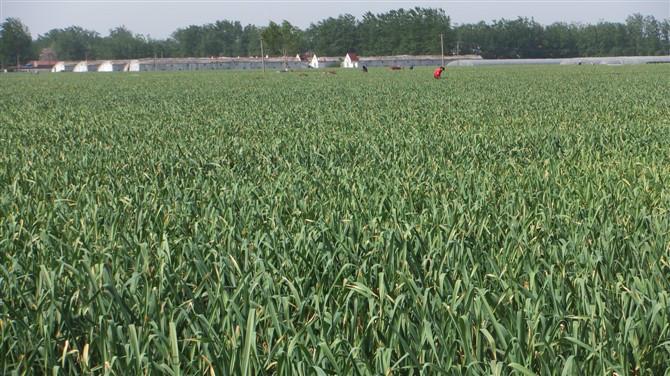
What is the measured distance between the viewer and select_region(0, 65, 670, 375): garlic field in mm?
2297

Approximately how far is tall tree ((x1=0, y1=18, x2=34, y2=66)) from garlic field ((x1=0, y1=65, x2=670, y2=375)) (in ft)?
589

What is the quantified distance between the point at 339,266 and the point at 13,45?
186862 millimetres

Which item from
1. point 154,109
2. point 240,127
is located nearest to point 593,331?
point 240,127

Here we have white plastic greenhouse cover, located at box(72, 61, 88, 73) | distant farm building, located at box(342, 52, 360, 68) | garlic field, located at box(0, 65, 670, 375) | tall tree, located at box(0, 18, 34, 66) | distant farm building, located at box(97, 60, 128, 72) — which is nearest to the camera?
garlic field, located at box(0, 65, 670, 375)

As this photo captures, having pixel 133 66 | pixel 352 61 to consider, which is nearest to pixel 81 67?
pixel 133 66

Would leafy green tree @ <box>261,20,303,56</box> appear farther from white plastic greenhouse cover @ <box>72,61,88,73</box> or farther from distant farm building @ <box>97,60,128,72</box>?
white plastic greenhouse cover @ <box>72,61,88,73</box>

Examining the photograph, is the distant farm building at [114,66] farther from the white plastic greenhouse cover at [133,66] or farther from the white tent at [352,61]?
the white tent at [352,61]

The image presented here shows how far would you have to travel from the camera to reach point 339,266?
10.9ft

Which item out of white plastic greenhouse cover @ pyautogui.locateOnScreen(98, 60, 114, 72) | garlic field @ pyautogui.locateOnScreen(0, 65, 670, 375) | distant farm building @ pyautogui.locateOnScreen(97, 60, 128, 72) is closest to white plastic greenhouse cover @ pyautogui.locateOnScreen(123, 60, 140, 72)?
distant farm building @ pyautogui.locateOnScreen(97, 60, 128, 72)

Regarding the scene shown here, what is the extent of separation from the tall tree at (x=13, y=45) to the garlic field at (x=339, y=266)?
179538 millimetres

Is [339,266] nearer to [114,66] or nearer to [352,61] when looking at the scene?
[352,61]

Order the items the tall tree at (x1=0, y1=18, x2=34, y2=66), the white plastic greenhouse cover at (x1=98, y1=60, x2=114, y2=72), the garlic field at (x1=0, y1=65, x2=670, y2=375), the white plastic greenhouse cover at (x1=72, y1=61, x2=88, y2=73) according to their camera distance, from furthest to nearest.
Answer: the tall tree at (x1=0, y1=18, x2=34, y2=66), the white plastic greenhouse cover at (x1=72, y1=61, x2=88, y2=73), the white plastic greenhouse cover at (x1=98, y1=60, x2=114, y2=72), the garlic field at (x1=0, y1=65, x2=670, y2=375)

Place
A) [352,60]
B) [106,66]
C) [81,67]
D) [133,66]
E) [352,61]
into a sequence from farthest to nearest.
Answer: [81,67] < [106,66] < [133,66] < [352,61] < [352,60]

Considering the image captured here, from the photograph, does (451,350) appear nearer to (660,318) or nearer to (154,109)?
(660,318)
